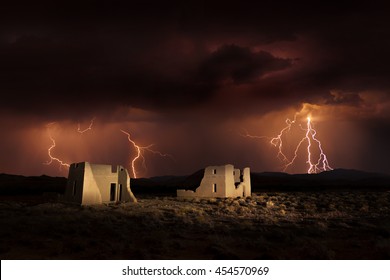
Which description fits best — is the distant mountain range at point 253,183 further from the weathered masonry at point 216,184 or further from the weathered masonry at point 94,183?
the weathered masonry at point 94,183

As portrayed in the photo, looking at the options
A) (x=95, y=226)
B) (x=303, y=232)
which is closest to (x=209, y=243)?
(x=303, y=232)

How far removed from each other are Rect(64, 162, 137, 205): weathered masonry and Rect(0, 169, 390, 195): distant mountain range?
76.6ft

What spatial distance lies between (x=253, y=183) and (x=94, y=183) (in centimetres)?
6795

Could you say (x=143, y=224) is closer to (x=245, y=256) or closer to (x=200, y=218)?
(x=200, y=218)

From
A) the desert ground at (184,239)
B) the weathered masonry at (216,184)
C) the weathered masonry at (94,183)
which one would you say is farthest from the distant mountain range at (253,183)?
the desert ground at (184,239)

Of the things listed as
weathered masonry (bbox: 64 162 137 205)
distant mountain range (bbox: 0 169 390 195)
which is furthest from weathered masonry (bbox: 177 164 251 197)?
distant mountain range (bbox: 0 169 390 195)

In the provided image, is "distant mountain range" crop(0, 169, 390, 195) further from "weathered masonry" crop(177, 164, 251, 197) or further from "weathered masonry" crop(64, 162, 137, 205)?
"weathered masonry" crop(64, 162, 137, 205)

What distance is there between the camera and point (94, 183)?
23391 mm

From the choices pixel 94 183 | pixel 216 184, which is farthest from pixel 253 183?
pixel 94 183

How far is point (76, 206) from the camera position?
2175 cm

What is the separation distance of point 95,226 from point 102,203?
10389 mm

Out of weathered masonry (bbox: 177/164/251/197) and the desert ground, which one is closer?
the desert ground

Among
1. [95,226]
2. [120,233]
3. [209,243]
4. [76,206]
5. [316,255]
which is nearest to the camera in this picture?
[316,255]

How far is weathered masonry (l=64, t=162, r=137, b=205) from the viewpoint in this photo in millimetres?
22578
